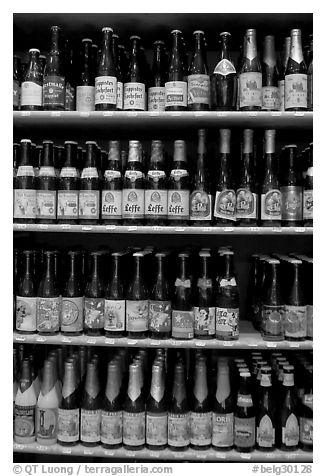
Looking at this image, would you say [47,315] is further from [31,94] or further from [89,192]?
[31,94]

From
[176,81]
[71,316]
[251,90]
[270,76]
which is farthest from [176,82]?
[71,316]

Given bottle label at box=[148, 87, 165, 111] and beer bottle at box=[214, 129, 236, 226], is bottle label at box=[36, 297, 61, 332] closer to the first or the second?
beer bottle at box=[214, 129, 236, 226]

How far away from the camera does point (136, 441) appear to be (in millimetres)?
2264

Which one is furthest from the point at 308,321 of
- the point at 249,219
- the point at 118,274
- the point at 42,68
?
the point at 42,68

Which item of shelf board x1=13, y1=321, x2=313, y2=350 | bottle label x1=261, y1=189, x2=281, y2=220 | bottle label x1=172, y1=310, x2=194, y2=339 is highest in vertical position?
bottle label x1=261, y1=189, x2=281, y2=220

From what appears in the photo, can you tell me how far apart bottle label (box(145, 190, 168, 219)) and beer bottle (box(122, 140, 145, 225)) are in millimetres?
24

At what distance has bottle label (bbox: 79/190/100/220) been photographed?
232cm

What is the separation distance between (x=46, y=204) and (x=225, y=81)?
986mm

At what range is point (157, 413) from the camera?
7.43ft

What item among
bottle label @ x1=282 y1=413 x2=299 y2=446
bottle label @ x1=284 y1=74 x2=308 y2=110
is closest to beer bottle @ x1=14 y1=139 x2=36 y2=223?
bottle label @ x1=284 y1=74 x2=308 y2=110

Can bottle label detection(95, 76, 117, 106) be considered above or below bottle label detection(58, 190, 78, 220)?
above

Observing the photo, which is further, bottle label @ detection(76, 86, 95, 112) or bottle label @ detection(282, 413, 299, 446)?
bottle label @ detection(76, 86, 95, 112)

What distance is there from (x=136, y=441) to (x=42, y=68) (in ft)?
5.76
